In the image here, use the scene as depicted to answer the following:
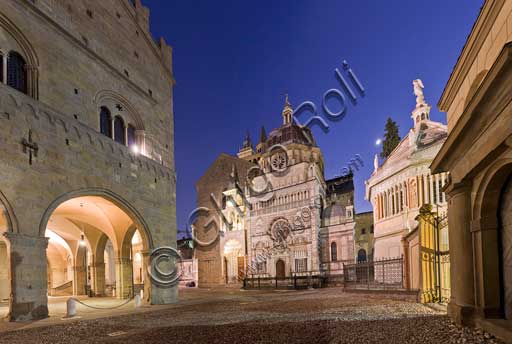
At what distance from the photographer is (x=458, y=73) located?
25.7ft

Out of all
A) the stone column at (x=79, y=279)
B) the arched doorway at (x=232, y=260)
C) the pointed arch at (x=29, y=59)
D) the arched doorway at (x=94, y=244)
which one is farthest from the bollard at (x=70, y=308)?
the arched doorway at (x=232, y=260)

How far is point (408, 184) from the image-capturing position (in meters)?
22.5

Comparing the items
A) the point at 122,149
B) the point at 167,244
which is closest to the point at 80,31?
the point at 122,149

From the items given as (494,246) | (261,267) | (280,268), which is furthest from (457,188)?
(261,267)

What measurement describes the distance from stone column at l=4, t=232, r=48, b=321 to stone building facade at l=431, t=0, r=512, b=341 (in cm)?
1078

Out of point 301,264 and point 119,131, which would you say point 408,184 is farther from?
point 119,131

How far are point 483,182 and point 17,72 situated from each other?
42.1 ft

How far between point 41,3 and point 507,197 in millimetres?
14212

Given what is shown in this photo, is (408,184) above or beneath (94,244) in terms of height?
above

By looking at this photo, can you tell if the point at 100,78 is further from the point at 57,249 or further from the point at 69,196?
the point at 57,249

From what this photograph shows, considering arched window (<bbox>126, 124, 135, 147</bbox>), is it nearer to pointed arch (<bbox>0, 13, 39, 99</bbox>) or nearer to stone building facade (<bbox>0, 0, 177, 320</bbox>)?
stone building facade (<bbox>0, 0, 177, 320</bbox>)

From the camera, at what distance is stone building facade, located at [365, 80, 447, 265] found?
2120 cm

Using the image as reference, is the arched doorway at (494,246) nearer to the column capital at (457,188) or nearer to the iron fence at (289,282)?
the column capital at (457,188)

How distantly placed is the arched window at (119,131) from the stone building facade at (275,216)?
947 inches
